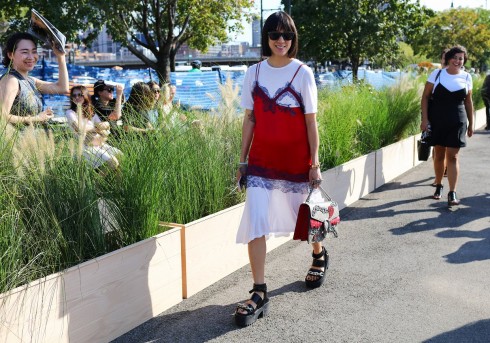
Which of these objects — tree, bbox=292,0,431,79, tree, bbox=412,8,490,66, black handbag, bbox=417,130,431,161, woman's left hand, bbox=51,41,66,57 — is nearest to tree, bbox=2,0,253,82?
tree, bbox=292,0,431,79

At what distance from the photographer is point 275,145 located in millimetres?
3908

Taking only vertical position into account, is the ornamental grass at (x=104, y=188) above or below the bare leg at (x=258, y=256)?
above

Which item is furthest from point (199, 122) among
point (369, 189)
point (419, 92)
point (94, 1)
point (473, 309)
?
point (94, 1)

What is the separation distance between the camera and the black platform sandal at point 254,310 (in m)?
3.78

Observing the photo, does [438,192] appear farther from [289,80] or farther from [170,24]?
[170,24]

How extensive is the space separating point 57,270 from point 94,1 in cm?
1540

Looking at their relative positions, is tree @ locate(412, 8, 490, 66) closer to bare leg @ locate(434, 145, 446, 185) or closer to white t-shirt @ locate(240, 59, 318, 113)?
bare leg @ locate(434, 145, 446, 185)

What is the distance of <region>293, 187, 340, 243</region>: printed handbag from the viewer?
12.8 feet

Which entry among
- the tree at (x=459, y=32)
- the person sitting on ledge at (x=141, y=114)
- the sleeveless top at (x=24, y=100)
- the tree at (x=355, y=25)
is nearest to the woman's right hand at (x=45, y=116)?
the sleeveless top at (x=24, y=100)

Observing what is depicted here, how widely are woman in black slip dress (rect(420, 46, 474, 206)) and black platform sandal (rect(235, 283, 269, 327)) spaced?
3.85m

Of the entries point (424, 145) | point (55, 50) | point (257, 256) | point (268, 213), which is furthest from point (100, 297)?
point (424, 145)

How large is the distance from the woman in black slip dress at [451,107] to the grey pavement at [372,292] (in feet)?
2.08

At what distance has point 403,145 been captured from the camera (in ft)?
30.6

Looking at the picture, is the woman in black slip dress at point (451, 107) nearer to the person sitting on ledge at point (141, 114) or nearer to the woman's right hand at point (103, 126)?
the person sitting on ledge at point (141, 114)
